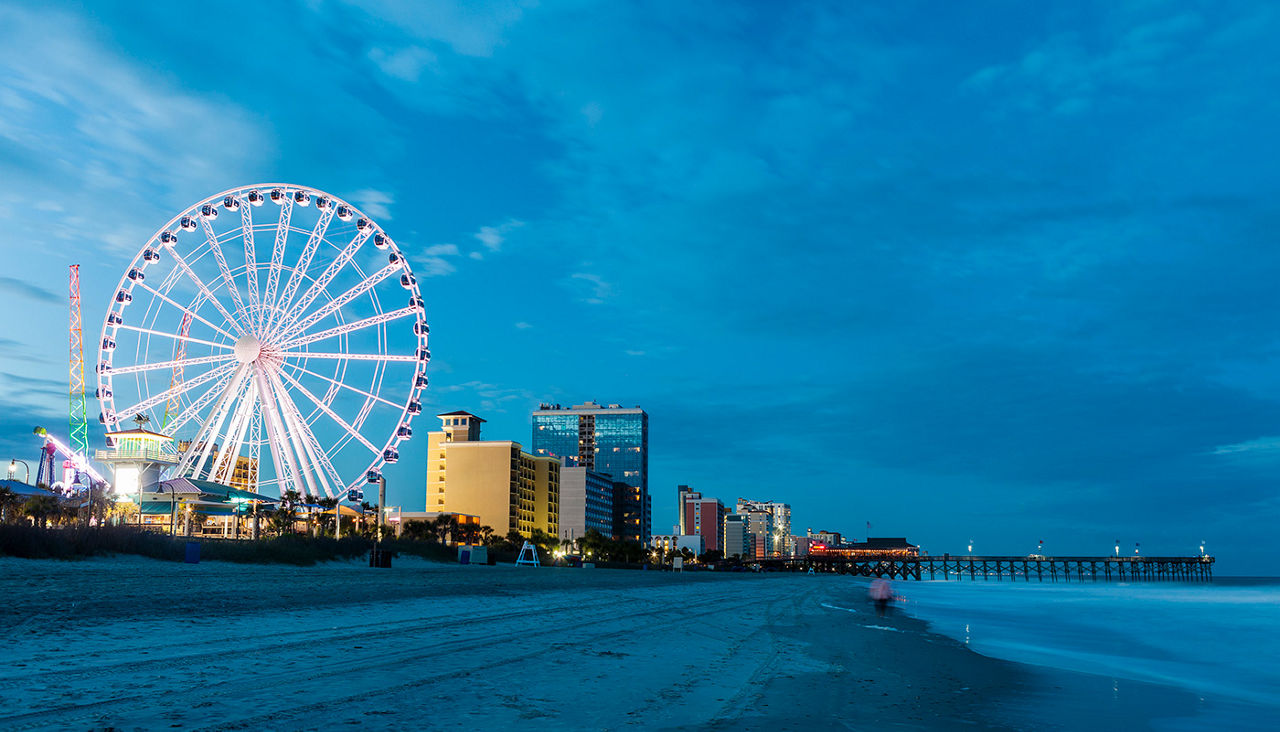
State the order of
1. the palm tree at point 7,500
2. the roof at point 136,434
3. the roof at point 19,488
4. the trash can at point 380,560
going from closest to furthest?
the trash can at point 380,560 < the palm tree at point 7,500 < the roof at point 19,488 < the roof at point 136,434

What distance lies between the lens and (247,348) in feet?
194

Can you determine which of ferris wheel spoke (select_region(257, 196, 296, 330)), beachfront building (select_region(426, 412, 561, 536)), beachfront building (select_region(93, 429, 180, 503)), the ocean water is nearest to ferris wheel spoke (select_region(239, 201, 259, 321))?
ferris wheel spoke (select_region(257, 196, 296, 330))

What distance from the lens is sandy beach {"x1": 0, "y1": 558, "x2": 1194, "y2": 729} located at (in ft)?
27.3

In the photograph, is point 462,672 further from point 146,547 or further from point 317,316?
point 317,316

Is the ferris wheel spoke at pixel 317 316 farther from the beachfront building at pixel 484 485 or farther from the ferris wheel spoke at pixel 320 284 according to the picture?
the beachfront building at pixel 484 485

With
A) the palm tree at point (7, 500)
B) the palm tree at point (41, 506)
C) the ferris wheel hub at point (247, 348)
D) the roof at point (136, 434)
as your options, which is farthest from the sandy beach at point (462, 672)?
the roof at point (136, 434)

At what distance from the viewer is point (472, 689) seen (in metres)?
9.81

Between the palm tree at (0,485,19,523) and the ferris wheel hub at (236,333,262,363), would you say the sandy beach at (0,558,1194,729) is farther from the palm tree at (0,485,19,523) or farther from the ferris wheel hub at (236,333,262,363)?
the palm tree at (0,485,19,523)

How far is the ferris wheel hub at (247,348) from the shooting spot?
5891 cm

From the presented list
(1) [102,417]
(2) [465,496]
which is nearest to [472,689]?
(1) [102,417]

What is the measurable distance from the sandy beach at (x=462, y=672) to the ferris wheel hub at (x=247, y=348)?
128ft

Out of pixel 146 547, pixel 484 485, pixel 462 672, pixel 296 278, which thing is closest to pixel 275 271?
pixel 296 278

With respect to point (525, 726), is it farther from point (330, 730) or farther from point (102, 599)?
point (102, 599)

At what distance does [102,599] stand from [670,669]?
12.7m
